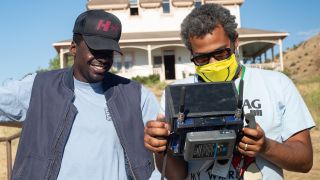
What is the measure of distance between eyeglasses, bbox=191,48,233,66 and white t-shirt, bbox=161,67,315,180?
184 mm

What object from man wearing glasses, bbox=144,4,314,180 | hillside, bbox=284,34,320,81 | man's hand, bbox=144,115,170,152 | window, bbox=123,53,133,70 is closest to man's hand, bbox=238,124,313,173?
man wearing glasses, bbox=144,4,314,180

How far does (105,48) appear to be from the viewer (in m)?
2.99

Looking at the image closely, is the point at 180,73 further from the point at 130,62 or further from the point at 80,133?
the point at 80,133

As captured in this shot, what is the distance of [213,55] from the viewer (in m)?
2.35

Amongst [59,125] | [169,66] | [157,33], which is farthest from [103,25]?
[169,66]

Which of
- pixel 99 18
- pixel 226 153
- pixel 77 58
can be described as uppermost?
pixel 99 18

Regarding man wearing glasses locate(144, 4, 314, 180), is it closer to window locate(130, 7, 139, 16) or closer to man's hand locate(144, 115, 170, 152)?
man's hand locate(144, 115, 170, 152)

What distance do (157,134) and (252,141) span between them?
1.36 feet

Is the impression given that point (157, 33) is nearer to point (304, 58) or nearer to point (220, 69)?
point (220, 69)

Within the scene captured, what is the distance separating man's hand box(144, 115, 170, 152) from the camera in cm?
194

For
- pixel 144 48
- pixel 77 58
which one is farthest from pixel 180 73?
pixel 77 58

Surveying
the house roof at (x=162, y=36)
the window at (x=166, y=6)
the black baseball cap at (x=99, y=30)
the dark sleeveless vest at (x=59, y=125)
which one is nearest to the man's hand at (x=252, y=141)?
the dark sleeveless vest at (x=59, y=125)

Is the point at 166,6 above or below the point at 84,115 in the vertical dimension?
above

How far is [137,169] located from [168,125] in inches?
43.7
